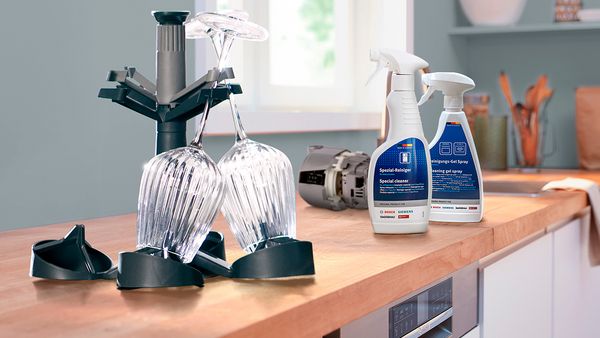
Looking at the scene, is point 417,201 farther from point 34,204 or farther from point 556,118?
point 556,118

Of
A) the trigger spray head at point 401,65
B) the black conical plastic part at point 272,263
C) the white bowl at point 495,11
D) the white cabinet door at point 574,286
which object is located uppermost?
the white bowl at point 495,11

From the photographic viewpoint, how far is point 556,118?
3.42m

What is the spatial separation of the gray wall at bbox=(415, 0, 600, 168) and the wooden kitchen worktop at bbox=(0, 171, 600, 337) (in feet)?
5.90

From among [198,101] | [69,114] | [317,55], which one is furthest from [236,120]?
[317,55]

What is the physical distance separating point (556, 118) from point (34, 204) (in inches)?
92.9

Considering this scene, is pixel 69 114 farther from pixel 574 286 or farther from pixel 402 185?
pixel 574 286

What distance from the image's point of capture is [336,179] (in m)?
1.86

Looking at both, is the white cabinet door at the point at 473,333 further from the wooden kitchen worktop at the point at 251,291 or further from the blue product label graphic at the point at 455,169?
the blue product label graphic at the point at 455,169

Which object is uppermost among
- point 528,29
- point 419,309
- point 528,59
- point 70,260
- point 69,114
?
point 528,29

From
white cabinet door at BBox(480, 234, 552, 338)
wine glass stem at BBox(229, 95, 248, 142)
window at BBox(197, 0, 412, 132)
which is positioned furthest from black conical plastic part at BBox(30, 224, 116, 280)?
window at BBox(197, 0, 412, 132)

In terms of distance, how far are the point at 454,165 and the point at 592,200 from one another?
2.56 feet

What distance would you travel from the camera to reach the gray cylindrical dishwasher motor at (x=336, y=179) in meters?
1.84

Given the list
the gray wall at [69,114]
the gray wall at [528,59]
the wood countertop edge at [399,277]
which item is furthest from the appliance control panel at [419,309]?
the gray wall at [528,59]

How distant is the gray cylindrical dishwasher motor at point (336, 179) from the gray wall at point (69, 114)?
35 cm
